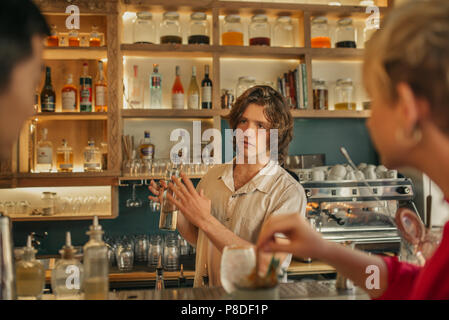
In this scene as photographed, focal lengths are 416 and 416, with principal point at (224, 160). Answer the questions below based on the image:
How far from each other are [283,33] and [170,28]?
971 millimetres

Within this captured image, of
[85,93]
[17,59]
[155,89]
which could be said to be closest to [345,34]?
[155,89]

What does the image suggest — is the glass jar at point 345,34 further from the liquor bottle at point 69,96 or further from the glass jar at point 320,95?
the liquor bottle at point 69,96

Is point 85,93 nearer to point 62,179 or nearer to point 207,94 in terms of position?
point 62,179

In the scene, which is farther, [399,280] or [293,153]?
[293,153]

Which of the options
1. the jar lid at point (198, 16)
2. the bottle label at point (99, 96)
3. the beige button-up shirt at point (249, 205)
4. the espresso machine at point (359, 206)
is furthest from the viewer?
the jar lid at point (198, 16)

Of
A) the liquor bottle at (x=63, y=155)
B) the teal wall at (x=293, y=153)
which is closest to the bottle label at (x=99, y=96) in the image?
the liquor bottle at (x=63, y=155)

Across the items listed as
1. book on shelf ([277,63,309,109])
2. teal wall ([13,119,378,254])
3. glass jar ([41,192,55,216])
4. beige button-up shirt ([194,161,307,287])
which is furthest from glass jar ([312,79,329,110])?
glass jar ([41,192,55,216])

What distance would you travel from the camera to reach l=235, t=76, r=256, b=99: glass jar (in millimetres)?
3427

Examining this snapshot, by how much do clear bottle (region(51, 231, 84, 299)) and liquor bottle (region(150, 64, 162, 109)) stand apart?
2217 mm

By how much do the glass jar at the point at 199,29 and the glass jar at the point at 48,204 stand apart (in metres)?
1.64

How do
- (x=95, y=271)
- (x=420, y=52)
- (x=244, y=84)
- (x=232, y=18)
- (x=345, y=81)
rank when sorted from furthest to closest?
(x=345, y=81) → (x=244, y=84) → (x=232, y=18) → (x=95, y=271) → (x=420, y=52)

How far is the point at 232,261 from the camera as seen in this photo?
102 centimetres

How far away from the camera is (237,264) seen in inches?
40.0

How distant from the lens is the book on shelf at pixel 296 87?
3.34 metres
